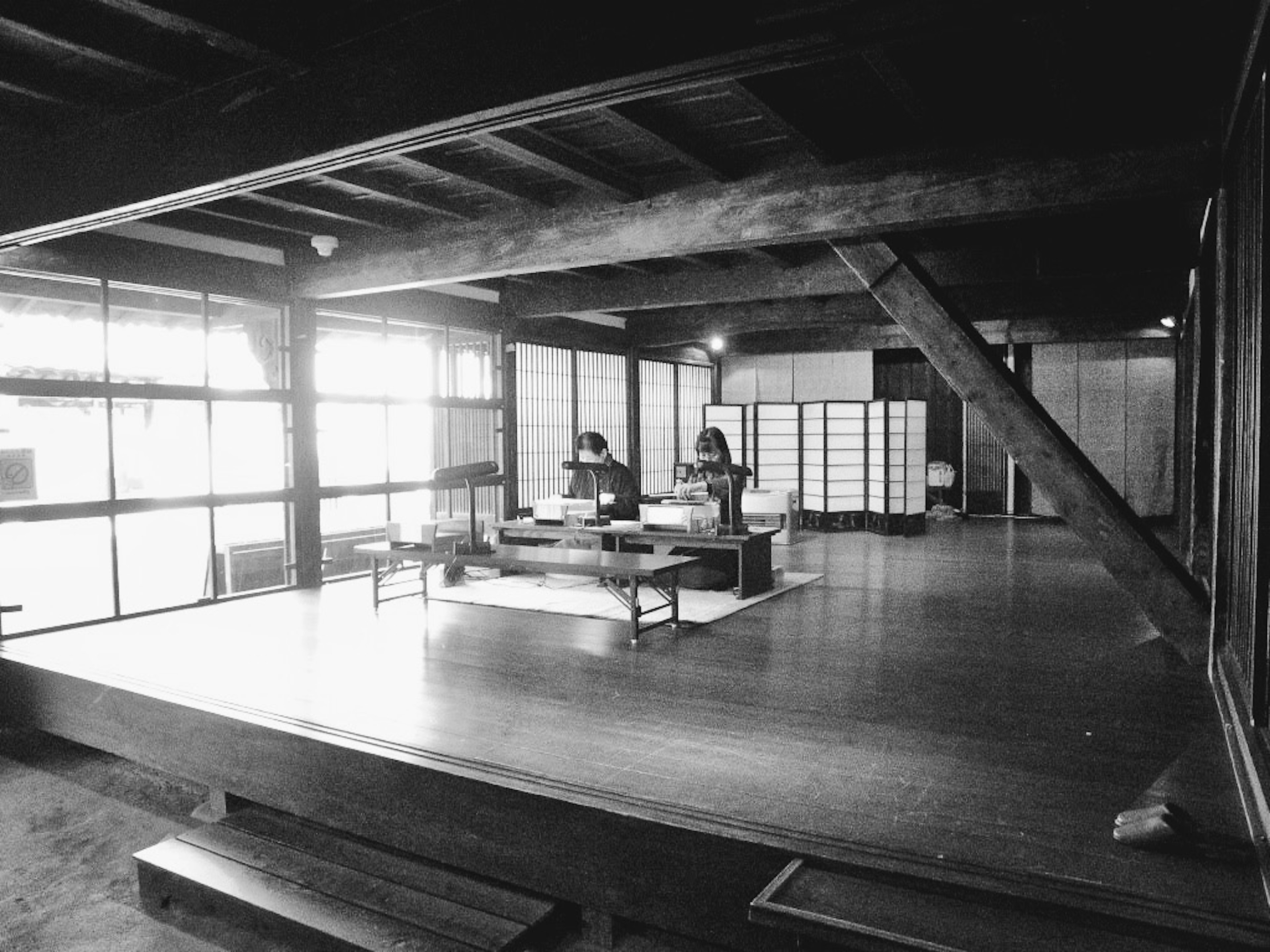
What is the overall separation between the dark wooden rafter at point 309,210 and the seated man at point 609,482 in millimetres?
2204

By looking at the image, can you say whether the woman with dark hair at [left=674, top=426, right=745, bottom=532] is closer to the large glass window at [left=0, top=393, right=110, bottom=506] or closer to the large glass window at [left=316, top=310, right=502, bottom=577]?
the large glass window at [left=316, top=310, right=502, bottom=577]

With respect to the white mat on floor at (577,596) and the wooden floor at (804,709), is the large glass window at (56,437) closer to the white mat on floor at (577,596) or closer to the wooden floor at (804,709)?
the wooden floor at (804,709)

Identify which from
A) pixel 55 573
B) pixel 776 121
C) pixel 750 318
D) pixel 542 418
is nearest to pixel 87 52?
pixel 776 121

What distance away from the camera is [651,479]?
38.9 feet

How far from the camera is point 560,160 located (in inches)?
173

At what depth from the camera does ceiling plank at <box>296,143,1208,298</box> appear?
3881mm

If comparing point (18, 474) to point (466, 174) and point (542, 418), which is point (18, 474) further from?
point (542, 418)

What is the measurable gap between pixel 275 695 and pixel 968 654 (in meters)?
3.40

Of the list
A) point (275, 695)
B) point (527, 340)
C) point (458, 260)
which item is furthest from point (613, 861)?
point (527, 340)

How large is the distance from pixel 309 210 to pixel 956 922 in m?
5.11

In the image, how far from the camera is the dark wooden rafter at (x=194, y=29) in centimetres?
266

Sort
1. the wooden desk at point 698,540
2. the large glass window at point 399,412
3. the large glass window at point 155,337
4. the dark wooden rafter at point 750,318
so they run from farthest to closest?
the dark wooden rafter at point 750,318 < the large glass window at point 399,412 < the wooden desk at point 698,540 < the large glass window at point 155,337

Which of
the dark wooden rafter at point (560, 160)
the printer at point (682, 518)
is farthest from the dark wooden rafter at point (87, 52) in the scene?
the printer at point (682, 518)

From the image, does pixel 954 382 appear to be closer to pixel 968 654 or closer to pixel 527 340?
pixel 968 654
